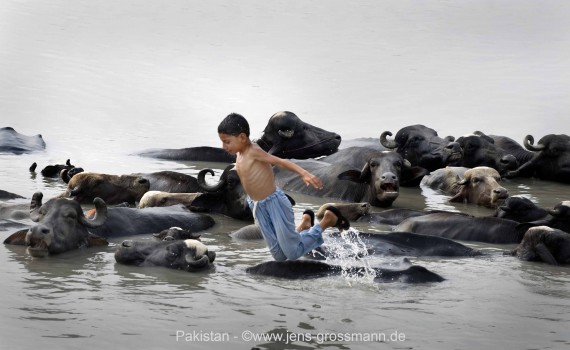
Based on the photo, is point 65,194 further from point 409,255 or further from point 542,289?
point 542,289

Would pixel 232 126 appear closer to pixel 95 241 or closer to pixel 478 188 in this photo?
pixel 95 241

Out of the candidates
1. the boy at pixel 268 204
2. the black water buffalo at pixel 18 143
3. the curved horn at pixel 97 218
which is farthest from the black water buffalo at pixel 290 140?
the boy at pixel 268 204

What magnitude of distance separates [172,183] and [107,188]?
0.90 metres

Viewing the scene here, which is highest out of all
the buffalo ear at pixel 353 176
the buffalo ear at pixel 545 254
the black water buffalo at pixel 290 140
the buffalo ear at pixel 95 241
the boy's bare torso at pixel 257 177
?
the black water buffalo at pixel 290 140

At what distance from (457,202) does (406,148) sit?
8.13 ft

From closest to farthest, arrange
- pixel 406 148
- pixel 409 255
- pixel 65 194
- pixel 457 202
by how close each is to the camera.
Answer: pixel 409 255 < pixel 65 194 < pixel 457 202 < pixel 406 148

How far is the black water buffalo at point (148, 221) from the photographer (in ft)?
38.3

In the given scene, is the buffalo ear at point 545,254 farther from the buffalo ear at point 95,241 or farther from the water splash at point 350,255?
the buffalo ear at point 95,241

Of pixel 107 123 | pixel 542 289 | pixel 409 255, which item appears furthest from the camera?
pixel 107 123

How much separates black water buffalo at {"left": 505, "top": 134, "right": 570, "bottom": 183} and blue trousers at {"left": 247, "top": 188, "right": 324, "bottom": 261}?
275 inches

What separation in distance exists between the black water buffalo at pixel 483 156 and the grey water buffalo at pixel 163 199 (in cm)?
445

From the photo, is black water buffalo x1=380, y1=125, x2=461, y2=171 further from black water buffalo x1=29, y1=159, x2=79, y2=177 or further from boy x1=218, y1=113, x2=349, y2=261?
boy x1=218, y1=113, x2=349, y2=261

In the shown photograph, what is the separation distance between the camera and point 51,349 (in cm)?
805

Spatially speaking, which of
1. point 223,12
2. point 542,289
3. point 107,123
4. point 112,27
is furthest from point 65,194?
point 223,12
